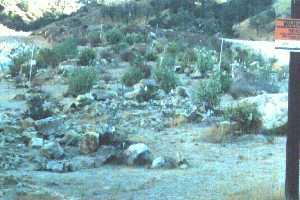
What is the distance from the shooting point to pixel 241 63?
1128 inches

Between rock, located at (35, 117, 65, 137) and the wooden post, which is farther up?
the wooden post

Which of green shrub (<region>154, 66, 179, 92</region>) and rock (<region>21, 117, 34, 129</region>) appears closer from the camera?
rock (<region>21, 117, 34, 129</region>)

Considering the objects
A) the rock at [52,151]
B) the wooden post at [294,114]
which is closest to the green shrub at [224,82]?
the rock at [52,151]

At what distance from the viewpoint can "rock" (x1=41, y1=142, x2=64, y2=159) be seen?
35.5ft

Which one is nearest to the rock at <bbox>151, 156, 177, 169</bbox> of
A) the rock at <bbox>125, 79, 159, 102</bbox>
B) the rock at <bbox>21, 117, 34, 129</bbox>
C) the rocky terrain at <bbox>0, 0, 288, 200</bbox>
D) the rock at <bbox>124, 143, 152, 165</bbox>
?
the rocky terrain at <bbox>0, 0, 288, 200</bbox>

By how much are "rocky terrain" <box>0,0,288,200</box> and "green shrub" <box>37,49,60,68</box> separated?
229cm

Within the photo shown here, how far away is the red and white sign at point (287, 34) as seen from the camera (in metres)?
6.26

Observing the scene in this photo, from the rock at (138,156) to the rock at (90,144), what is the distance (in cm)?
76

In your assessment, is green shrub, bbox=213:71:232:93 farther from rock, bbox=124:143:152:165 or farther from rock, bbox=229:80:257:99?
rock, bbox=124:143:152:165

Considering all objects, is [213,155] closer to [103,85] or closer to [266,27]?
[103,85]

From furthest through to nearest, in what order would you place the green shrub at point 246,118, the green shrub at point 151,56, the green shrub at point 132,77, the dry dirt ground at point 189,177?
the green shrub at point 151,56, the green shrub at point 132,77, the green shrub at point 246,118, the dry dirt ground at point 189,177

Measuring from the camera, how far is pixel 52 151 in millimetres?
10859

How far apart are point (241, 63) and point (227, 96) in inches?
Answer: 391

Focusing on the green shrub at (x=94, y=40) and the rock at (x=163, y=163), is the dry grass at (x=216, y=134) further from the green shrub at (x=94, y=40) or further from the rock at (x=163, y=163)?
the green shrub at (x=94, y=40)
